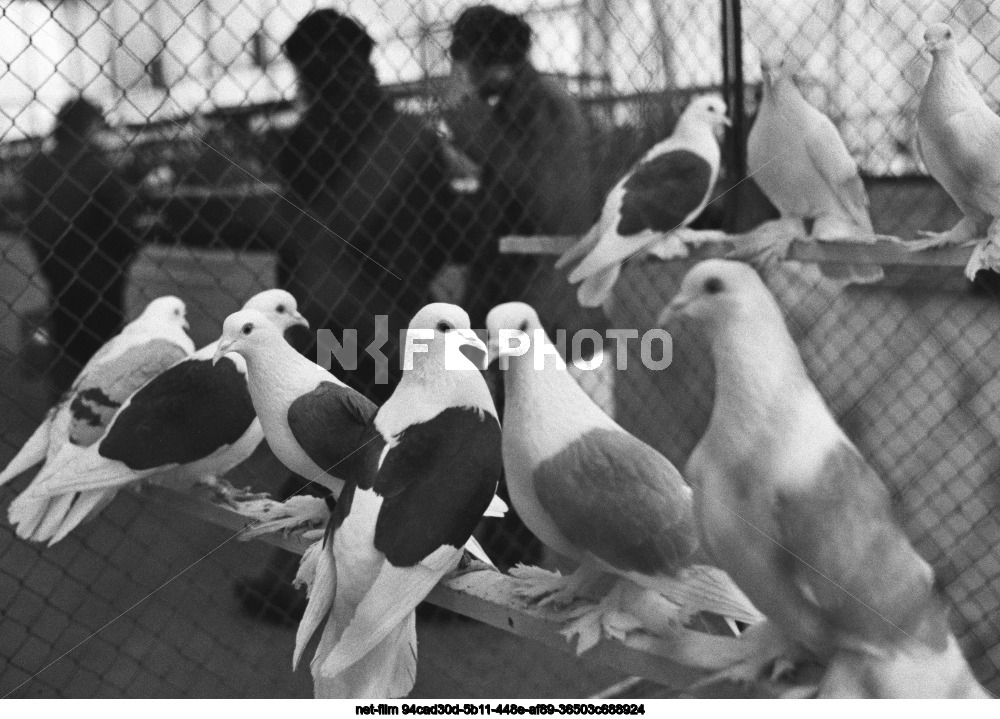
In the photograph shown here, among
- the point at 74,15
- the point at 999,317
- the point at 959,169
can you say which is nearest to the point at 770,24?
the point at 959,169

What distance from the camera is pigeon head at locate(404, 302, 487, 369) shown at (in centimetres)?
126

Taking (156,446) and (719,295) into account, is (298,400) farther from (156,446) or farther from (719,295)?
(719,295)

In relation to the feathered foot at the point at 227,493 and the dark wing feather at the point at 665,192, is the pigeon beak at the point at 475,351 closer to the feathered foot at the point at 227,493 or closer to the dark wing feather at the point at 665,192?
the dark wing feather at the point at 665,192

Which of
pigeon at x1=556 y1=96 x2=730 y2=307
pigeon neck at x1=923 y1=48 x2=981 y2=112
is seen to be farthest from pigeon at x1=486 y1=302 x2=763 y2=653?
pigeon neck at x1=923 y1=48 x2=981 y2=112

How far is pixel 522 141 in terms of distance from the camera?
126cm

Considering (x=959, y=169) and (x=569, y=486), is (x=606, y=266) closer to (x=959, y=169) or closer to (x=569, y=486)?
(x=569, y=486)

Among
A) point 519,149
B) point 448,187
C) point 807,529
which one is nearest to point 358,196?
point 448,187

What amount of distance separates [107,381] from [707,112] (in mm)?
891

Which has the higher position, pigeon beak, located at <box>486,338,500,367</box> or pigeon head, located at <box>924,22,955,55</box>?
pigeon head, located at <box>924,22,955,55</box>

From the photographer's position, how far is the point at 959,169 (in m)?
1.16

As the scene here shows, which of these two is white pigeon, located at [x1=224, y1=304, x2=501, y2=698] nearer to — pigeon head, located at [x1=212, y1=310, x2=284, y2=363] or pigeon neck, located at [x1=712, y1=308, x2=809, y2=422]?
pigeon head, located at [x1=212, y1=310, x2=284, y2=363]

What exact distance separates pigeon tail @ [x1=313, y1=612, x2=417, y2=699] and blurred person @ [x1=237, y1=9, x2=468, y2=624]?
0.35m

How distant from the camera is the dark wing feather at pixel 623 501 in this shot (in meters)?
1.17
